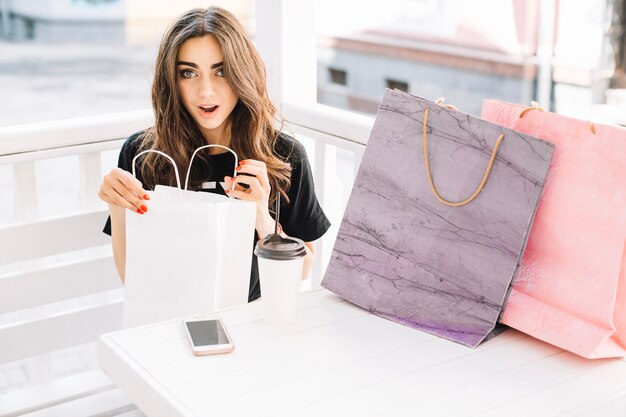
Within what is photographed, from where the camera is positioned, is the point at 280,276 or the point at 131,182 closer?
the point at 280,276

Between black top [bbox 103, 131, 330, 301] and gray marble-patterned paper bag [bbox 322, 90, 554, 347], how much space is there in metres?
0.41

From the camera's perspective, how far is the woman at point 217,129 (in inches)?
60.5

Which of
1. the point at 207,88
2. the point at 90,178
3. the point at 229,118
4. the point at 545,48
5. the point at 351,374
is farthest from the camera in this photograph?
the point at 545,48

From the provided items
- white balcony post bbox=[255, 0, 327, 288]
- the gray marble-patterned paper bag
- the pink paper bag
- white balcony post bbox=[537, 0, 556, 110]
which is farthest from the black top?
white balcony post bbox=[537, 0, 556, 110]

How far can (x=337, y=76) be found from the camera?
10773 millimetres

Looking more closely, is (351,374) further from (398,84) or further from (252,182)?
(398,84)

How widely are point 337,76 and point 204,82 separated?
30.7ft

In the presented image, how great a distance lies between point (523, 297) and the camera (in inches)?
44.1

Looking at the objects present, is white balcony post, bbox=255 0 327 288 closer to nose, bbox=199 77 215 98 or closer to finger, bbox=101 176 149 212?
nose, bbox=199 77 215 98

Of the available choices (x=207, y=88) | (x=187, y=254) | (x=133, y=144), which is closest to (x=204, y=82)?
(x=207, y=88)

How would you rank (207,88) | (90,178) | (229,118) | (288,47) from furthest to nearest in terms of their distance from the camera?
(288,47) < (90,178) < (229,118) < (207,88)

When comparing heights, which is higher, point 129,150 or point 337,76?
point 129,150

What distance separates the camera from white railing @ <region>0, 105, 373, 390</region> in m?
1.67

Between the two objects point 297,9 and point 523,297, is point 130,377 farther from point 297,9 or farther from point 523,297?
point 297,9
